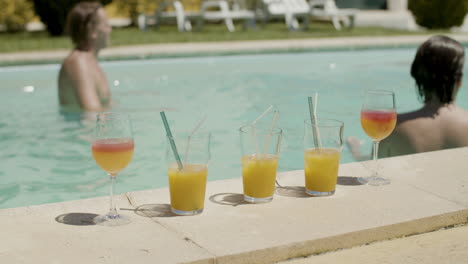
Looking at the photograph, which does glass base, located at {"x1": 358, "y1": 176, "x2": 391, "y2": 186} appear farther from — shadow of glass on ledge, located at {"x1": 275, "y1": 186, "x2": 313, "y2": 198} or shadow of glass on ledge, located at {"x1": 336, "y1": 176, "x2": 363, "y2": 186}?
shadow of glass on ledge, located at {"x1": 275, "y1": 186, "x2": 313, "y2": 198}

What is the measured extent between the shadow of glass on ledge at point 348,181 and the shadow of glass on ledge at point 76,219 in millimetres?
946

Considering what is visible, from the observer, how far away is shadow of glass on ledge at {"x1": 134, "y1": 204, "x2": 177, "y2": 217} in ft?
7.25

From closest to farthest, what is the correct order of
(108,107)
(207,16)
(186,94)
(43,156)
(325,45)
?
(43,156)
(108,107)
(186,94)
(325,45)
(207,16)

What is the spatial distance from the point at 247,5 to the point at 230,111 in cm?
1210

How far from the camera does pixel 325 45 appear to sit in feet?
35.3

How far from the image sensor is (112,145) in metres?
2.06

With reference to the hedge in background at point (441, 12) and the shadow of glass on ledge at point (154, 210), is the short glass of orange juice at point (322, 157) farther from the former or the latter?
the hedge in background at point (441, 12)

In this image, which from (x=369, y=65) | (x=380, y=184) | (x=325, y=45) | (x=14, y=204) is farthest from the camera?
(x=325, y=45)

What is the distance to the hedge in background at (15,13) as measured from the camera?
1502cm

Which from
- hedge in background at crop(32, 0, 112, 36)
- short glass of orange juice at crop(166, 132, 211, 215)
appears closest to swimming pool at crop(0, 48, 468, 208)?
short glass of orange juice at crop(166, 132, 211, 215)

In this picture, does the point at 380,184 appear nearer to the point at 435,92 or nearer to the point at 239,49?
the point at 435,92

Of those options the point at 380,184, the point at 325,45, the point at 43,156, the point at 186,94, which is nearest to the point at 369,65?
the point at 325,45

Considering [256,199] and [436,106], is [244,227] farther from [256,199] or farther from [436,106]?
[436,106]

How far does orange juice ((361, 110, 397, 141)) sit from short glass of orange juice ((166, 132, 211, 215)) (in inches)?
29.8
